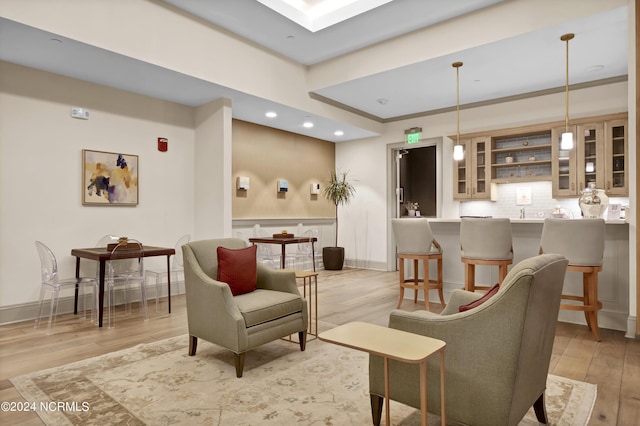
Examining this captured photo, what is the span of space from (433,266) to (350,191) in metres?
3.72

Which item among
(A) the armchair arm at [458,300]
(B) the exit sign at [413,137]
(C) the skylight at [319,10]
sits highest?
(C) the skylight at [319,10]

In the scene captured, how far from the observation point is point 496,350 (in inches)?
64.9

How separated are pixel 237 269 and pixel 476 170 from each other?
5.08 metres

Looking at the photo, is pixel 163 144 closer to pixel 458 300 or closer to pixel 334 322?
pixel 334 322

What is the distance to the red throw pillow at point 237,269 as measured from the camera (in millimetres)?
3145

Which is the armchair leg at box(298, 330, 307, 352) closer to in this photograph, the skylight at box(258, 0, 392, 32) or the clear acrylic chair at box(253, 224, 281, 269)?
the clear acrylic chair at box(253, 224, 281, 269)

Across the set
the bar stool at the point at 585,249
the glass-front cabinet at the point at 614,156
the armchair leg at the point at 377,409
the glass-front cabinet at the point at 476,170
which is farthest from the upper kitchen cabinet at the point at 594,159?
the armchair leg at the point at 377,409

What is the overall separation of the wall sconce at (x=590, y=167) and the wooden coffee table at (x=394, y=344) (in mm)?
5472

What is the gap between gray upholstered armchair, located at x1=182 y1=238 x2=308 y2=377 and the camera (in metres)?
2.76

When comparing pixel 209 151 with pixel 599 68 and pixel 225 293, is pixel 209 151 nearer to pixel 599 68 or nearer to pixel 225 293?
pixel 225 293

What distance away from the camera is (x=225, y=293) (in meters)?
2.78

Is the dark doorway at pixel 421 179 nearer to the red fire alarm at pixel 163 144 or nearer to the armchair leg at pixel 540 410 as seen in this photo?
the red fire alarm at pixel 163 144

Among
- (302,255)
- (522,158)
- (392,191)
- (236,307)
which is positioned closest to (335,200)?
(392,191)

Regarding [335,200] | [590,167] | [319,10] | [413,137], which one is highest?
[319,10]
